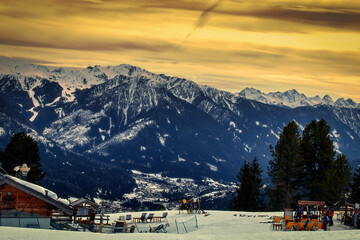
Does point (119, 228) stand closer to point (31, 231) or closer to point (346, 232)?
point (31, 231)

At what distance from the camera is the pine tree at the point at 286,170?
3944 inches

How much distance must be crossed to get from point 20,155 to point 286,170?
150 ft

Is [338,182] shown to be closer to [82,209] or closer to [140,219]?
[140,219]

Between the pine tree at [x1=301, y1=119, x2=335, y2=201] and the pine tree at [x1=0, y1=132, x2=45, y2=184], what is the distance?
45450 millimetres

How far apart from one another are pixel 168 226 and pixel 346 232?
18.5 metres

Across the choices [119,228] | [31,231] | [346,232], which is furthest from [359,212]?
[31,231]

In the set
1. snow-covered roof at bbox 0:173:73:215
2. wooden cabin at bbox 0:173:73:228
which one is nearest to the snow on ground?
snow-covered roof at bbox 0:173:73:215

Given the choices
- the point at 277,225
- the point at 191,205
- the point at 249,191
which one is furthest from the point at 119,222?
the point at 249,191

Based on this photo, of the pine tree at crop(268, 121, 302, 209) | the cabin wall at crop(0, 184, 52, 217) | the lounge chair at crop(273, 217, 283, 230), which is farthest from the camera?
the pine tree at crop(268, 121, 302, 209)

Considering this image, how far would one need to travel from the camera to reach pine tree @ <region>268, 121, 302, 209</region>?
10019 cm

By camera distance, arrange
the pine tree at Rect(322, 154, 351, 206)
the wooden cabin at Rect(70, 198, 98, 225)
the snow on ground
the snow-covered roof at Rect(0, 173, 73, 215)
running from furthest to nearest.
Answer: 1. the pine tree at Rect(322, 154, 351, 206)
2. the wooden cabin at Rect(70, 198, 98, 225)
3. the snow-covered roof at Rect(0, 173, 73, 215)
4. the snow on ground

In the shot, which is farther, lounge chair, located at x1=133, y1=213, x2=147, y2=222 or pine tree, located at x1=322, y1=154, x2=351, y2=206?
pine tree, located at x1=322, y1=154, x2=351, y2=206

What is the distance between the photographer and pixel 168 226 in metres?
59.8

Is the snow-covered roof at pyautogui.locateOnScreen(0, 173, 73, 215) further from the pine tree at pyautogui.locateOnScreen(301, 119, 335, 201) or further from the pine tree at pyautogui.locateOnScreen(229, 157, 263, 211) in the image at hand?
the pine tree at pyautogui.locateOnScreen(229, 157, 263, 211)
